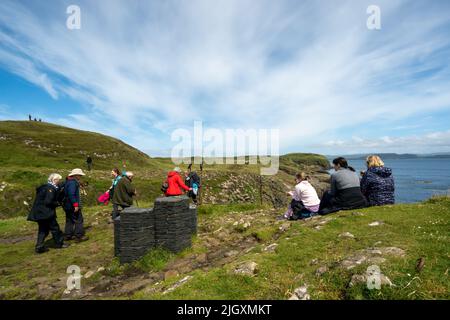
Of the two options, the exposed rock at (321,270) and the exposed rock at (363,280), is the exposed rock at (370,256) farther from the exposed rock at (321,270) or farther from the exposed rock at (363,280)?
the exposed rock at (363,280)

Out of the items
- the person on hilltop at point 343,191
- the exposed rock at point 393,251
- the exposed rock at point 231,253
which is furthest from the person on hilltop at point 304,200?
the exposed rock at point 393,251

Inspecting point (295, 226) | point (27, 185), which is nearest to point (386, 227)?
point (295, 226)

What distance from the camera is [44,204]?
980 cm

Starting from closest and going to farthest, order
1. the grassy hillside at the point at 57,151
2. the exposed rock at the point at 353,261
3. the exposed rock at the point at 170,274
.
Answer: the exposed rock at the point at 353,261 → the exposed rock at the point at 170,274 → the grassy hillside at the point at 57,151

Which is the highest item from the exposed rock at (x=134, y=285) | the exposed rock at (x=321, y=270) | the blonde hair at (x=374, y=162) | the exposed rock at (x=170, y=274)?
the blonde hair at (x=374, y=162)

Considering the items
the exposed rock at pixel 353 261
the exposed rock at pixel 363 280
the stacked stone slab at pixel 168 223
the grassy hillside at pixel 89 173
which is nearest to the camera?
the exposed rock at pixel 363 280

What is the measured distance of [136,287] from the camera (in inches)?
268

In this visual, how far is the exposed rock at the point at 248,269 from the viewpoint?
5938mm

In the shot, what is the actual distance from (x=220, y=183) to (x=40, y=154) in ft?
138

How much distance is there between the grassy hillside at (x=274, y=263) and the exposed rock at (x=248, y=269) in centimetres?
9

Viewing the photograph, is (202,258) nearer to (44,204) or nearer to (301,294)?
(301,294)

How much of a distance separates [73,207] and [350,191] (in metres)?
12.6

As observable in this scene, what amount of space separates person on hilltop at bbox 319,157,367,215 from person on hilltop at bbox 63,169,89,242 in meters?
11.2

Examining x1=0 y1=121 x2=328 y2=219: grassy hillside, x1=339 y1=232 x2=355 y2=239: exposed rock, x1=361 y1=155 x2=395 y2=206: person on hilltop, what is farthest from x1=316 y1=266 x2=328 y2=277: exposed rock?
x1=0 y1=121 x2=328 y2=219: grassy hillside
